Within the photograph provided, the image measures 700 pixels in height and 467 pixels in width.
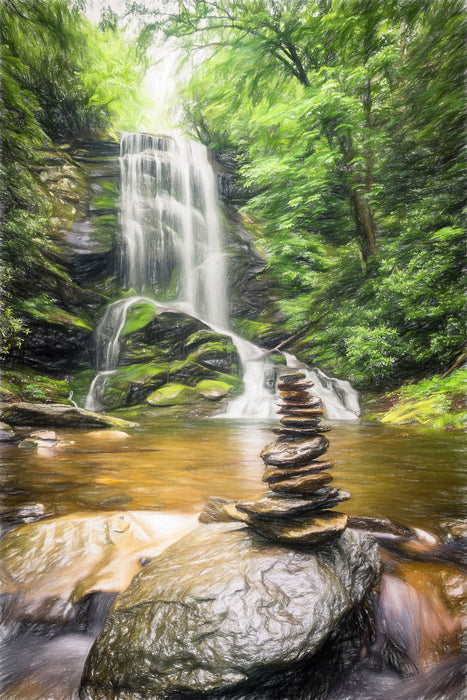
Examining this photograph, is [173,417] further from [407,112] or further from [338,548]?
[407,112]

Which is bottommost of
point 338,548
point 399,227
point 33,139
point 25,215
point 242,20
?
point 338,548

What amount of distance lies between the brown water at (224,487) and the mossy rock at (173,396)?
1.95 meters

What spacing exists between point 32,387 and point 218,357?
13.5 feet

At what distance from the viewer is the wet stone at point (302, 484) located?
1512 mm

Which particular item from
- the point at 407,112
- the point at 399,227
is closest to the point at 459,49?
the point at 407,112

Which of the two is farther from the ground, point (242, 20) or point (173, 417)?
point (242, 20)

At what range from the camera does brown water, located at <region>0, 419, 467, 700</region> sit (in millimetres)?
1320

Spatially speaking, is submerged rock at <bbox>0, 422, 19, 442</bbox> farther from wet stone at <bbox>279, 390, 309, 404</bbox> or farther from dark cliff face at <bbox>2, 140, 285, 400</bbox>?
wet stone at <bbox>279, 390, 309, 404</bbox>

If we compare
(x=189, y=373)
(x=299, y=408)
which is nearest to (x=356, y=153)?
(x=189, y=373)

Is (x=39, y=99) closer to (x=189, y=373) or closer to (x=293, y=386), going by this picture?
(x=189, y=373)

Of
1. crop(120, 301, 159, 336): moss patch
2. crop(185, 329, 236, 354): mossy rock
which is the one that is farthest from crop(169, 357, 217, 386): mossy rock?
crop(120, 301, 159, 336): moss patch

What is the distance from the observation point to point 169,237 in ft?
38.4

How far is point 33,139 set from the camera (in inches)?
263

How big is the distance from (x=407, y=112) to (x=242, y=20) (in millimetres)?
3018
